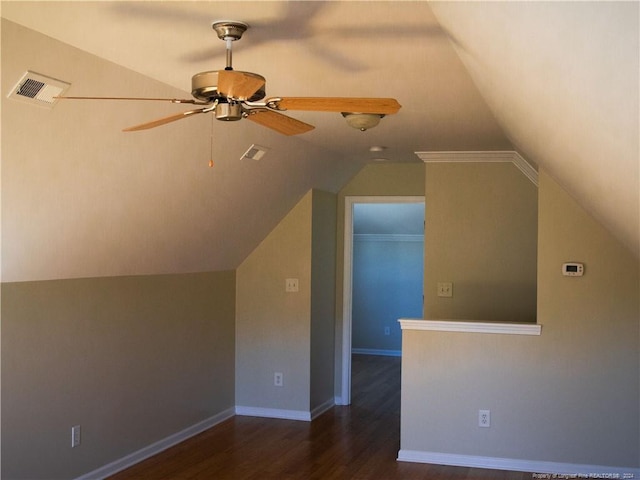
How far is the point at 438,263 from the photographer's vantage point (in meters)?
6.06

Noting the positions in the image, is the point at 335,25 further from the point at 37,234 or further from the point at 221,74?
the point at 37,234

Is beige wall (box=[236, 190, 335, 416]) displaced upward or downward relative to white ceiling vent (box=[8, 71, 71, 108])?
downward

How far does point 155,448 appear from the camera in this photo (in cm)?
504

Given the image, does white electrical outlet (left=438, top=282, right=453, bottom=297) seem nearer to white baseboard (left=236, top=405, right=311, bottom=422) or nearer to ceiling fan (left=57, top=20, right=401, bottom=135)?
white baseboard (left=236, top=405, right=311, bottom=422)

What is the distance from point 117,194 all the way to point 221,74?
181 centimetres

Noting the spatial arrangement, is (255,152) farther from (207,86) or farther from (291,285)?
(207,86)

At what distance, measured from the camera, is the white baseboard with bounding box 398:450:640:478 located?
4.59 m

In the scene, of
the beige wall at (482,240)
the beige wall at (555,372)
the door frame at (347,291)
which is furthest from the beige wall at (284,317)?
the beige wall at (555,372)

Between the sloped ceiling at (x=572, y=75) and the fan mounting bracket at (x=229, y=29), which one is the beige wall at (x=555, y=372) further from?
the fan mounting bracket at (x=229, y=29)

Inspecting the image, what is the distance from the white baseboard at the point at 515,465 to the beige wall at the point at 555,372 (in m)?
0.03

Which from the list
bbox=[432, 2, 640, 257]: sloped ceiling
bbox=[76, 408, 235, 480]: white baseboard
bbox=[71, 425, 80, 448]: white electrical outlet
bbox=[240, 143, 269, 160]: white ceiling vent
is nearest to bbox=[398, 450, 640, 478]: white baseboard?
bbox=[76, 408, 235, 480]: white baseboard

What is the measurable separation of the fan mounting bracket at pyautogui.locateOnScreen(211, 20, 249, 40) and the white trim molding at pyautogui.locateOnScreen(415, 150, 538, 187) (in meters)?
3.27

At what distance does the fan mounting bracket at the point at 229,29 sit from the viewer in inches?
108

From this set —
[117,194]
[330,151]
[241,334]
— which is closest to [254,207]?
[330,151]
